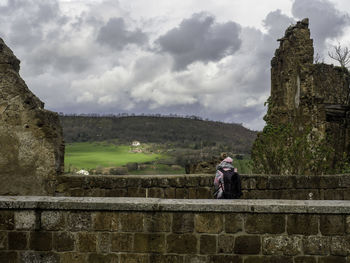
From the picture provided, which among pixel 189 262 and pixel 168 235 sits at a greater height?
pixel 168 235

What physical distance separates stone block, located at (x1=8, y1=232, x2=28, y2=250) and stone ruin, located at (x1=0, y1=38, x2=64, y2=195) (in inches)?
133

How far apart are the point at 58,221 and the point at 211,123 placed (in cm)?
8391

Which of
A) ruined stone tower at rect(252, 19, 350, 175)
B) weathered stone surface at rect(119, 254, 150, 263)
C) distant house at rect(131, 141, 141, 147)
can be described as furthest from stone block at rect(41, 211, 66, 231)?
distant house at rect(131, 141, 141, 147)

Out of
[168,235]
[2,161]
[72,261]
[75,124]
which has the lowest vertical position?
[72,261]

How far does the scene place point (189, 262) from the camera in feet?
16.0

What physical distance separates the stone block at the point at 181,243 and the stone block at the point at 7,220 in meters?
1.94

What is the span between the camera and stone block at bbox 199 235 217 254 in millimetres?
4867

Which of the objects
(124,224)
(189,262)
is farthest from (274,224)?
(124,224)

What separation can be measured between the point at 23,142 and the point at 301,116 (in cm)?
1149

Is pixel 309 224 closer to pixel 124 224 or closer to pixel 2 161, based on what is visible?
pixel 124 224

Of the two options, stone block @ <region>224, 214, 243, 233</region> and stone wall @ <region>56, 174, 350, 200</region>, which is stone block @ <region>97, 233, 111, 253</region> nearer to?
stone block @ <region>224, 214, 243, 233</region>

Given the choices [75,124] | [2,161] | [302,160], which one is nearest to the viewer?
[2,161]

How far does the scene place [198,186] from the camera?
9.18m

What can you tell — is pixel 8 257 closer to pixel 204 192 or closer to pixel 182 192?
pixel 182 192
